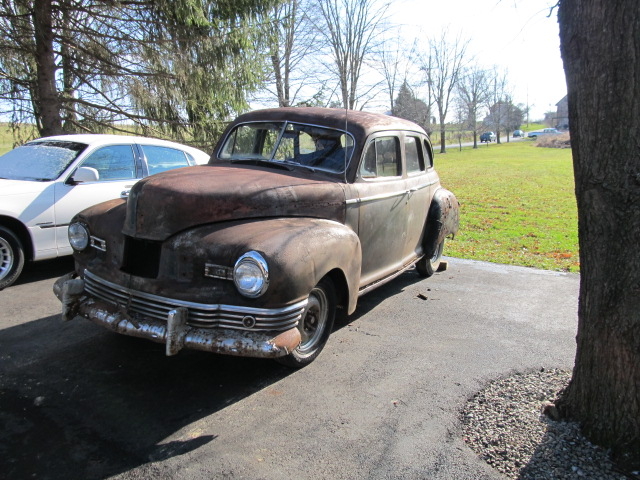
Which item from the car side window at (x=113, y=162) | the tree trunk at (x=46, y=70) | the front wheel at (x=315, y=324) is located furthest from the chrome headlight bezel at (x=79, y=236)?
the tree trunk at (x=46, y=70)

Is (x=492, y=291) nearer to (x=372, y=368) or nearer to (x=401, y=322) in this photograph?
(x=401, y=322)

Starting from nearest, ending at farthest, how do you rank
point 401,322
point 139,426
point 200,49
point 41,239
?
point 139,426
point 401,322
point 41,239
point 200,49

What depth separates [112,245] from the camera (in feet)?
12.5

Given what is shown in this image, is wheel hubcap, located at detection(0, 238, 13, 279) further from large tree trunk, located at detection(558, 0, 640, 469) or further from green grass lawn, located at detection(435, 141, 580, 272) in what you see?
green grass lawn, located at detection(435, 141, 580, 272)

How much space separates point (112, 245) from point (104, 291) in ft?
1.19

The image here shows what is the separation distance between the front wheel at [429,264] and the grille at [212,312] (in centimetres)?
346

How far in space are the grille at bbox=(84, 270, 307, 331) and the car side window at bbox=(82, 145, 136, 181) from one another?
348 centimetres

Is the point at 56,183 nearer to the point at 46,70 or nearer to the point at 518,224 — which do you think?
the point at 46,70

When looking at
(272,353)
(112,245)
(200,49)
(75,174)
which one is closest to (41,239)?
(75,174)

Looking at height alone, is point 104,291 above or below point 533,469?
above

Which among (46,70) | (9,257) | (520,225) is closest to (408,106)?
(520,225)

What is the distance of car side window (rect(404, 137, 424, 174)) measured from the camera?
5795 mm

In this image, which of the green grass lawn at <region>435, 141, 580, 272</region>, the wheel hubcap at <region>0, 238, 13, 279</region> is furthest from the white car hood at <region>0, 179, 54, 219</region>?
the green grass lawn at <region>435, 141, 580, 272</region>

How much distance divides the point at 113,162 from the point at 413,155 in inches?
159
